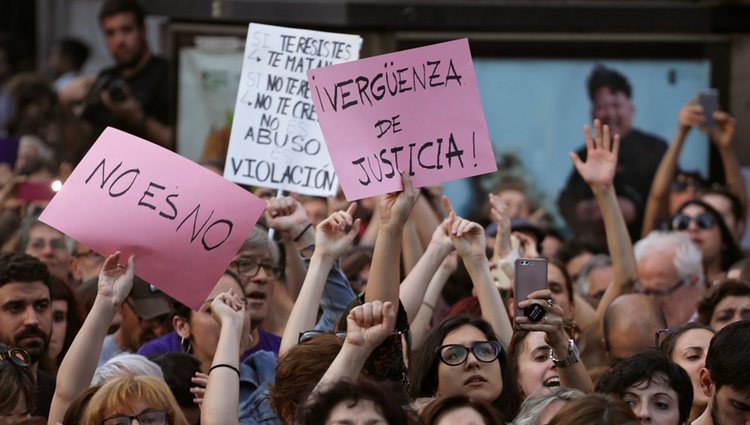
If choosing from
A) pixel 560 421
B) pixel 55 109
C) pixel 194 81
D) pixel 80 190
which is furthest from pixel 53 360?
pixel 55 109

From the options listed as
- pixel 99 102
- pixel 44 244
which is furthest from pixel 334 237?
pixel 99 102

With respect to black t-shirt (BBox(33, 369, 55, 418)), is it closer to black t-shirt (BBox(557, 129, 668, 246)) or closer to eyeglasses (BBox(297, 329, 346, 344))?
eyeglasses (BBox(297, 329, 346, 344))

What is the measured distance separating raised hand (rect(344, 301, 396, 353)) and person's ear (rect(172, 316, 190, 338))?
1530mm

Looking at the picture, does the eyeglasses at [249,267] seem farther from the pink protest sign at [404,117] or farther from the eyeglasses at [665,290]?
the eyeglasses at [665,290]

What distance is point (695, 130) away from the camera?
12.8m

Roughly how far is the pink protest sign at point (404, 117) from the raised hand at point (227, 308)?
28.3 inches

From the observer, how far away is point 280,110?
8719mm

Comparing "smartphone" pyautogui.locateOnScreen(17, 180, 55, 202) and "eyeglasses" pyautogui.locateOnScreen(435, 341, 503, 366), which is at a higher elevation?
"smartphone" pyautogui.locateOnScreen(17, 180, 55, 202)

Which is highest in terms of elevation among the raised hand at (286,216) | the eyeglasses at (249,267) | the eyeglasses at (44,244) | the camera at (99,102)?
the camera at (99,102)

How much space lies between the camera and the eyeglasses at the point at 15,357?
22.3 feet

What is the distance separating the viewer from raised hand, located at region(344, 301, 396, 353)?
6.26m

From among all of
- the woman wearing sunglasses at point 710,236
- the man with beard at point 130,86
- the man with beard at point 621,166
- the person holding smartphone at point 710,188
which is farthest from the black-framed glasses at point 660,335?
the man with beard at point 130,86

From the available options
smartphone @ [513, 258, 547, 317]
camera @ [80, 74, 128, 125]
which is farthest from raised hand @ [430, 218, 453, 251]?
camera @ [80, 74, 128, 125]

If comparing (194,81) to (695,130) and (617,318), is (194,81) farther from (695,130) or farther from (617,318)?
(617,318)
